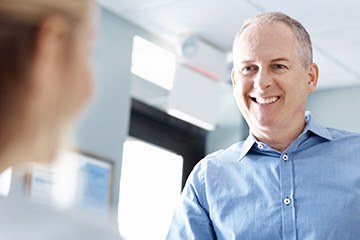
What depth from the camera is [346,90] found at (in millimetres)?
4660

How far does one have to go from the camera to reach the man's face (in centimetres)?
164

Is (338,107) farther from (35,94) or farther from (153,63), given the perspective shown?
(35,94)

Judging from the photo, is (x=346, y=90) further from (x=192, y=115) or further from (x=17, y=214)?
(x=17, y=214)

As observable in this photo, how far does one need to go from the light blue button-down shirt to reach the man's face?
0.05 meters

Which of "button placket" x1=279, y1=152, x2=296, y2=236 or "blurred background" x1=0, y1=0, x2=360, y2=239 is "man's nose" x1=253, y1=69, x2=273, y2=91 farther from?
"blurred background" x1=0, y1=0, x2=360, y2=239

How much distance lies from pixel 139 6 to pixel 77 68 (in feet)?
10.9

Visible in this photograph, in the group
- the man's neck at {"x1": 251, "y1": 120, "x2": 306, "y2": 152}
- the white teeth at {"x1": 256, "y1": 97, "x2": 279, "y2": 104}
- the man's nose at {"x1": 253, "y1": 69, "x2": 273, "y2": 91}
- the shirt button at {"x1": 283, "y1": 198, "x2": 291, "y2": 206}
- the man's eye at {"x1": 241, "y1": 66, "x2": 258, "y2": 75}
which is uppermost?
the man's eye at {"x1": 241, "y1": 66, "x2": 258, "y2": 75}

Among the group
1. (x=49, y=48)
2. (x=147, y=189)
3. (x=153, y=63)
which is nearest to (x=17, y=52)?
(x=49, y=48)

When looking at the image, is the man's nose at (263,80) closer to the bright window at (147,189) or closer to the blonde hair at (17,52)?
the blonde hair at (17,52)

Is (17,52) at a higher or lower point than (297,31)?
Result: lower

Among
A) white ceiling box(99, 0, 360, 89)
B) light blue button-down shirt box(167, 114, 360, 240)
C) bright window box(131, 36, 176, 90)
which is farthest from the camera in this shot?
bright window box(131, 36, 176, 90)

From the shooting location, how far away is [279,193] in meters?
1.58

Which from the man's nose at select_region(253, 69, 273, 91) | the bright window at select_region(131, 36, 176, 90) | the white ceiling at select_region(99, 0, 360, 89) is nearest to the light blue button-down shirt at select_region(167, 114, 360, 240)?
the man's nose at select_region(253, 69, 273, 91)

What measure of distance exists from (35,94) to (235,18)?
3.45 meters
